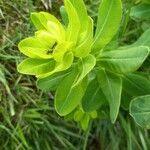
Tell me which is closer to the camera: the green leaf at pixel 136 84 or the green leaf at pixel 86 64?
the green leaf at pixel 86 64

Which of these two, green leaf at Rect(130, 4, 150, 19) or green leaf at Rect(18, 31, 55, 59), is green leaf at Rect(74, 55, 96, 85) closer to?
green leaf at Rect(18, 31, 55, 59)

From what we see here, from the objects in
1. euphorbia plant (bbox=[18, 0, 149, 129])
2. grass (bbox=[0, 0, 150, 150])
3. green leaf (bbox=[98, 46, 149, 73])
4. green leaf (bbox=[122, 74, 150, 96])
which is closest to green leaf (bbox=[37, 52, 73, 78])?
euphorbia plant (bbox=[18, 0, 149, 129])

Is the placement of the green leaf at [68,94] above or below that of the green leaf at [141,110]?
above

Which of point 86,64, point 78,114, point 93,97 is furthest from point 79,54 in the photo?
point 78,114

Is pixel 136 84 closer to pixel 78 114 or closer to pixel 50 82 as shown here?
pixel 50 82

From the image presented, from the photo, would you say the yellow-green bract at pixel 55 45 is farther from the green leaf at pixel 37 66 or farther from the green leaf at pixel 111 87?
the green leaf at pixel 111 87

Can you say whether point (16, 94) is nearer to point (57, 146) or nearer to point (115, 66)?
point (57, 146)

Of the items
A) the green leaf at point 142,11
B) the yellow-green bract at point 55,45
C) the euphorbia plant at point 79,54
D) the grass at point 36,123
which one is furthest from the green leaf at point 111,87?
the grass at point 36,123
